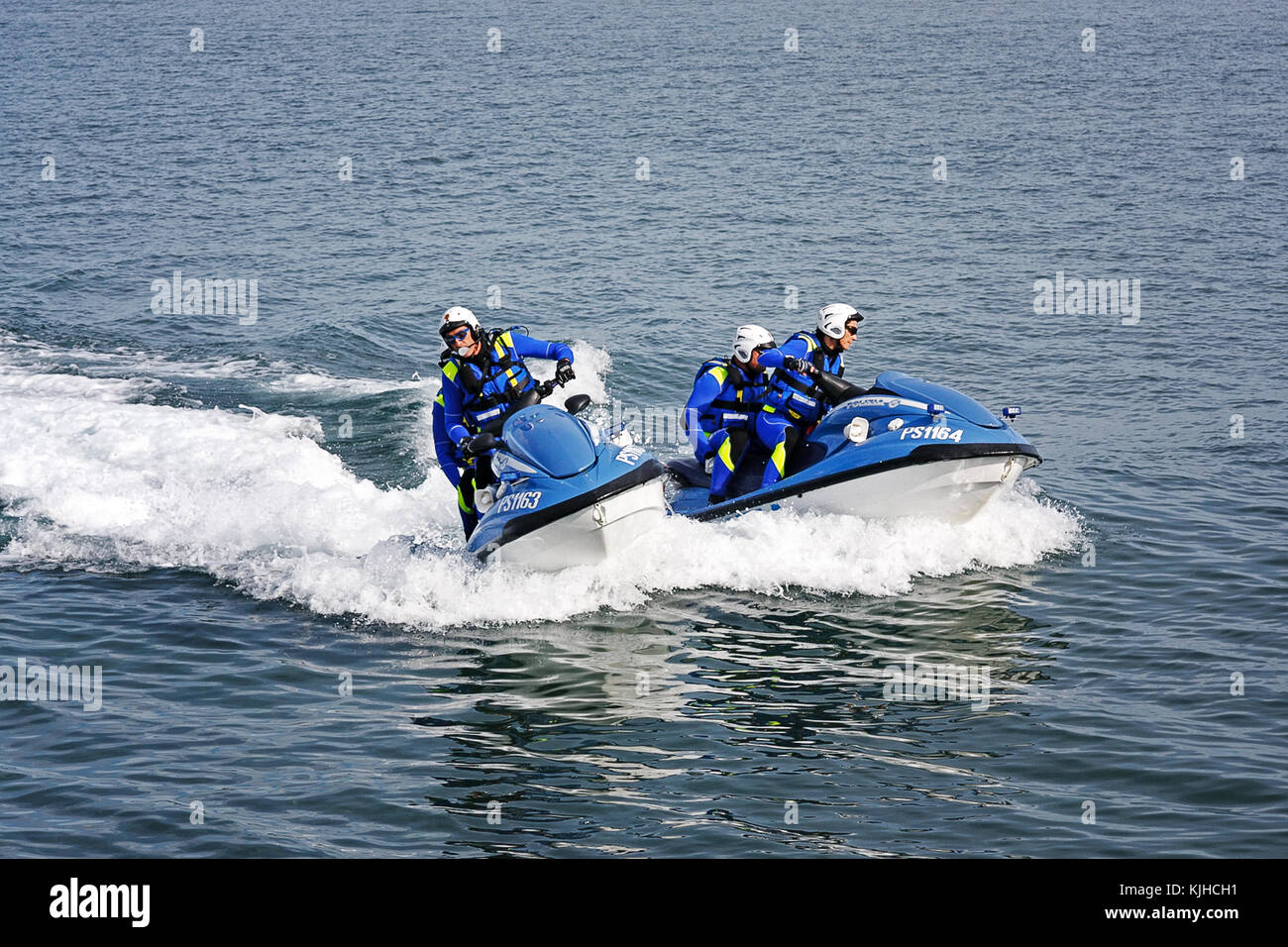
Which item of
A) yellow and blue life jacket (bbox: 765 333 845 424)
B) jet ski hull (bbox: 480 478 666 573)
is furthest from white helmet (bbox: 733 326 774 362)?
jet ski hull (bbox: 480 478 666 573)

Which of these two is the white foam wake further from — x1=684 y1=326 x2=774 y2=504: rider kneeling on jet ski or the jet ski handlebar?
the jet ski handlebar

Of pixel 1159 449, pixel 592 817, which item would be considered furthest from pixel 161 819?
pixel 1159 449

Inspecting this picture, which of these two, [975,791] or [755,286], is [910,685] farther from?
[755,286]

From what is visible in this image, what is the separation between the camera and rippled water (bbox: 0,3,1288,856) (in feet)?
23.9

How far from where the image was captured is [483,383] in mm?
10406

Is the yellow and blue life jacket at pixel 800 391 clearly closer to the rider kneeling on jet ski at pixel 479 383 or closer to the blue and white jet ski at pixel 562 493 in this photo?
the blue and white jet ski at pixel 562 493

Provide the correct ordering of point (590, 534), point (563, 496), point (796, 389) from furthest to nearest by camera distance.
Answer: point (796, 389) → point (590, 534) → point (563, 496)

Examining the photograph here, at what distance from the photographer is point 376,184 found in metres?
28.5

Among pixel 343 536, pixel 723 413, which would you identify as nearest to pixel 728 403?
pixel 723 413

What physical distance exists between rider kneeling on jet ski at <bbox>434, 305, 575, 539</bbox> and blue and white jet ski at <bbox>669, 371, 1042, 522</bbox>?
1.76 m

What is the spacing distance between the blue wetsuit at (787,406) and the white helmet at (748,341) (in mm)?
116

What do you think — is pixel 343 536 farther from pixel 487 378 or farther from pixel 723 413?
pixel 723 413

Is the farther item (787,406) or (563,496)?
(787,406)

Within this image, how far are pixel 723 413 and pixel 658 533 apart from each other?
54.7 inches
